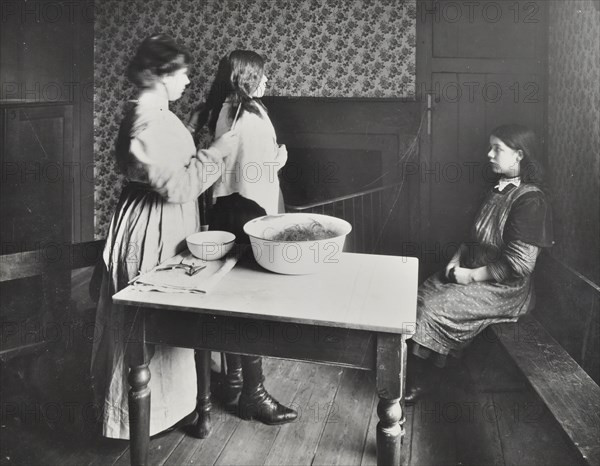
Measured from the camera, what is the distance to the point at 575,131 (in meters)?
2.83

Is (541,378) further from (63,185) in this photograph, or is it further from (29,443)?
(63,185)

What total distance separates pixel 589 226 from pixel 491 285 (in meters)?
0.51

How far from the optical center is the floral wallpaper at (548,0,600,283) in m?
2.57

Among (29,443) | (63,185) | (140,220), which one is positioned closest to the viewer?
(140,220)

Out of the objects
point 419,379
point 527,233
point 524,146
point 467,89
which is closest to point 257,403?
point 419,379

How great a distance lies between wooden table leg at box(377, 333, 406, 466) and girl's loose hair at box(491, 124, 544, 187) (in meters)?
1.51

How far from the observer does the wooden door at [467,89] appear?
3416mm

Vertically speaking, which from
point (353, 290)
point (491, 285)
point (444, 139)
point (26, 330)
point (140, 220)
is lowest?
point (26, 330)

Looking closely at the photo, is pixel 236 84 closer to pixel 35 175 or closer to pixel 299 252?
pixel 299 252

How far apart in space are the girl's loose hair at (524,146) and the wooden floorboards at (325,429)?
0.79 m

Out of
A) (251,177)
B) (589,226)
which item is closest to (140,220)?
(251,177)

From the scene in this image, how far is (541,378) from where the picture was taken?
2139 mm

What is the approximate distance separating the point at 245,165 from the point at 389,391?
121cm

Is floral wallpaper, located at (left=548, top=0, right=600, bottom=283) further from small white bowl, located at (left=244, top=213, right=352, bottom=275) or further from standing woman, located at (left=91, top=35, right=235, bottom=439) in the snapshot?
standing woman, located at (left=91, top=35, right=235, bottom=439)
